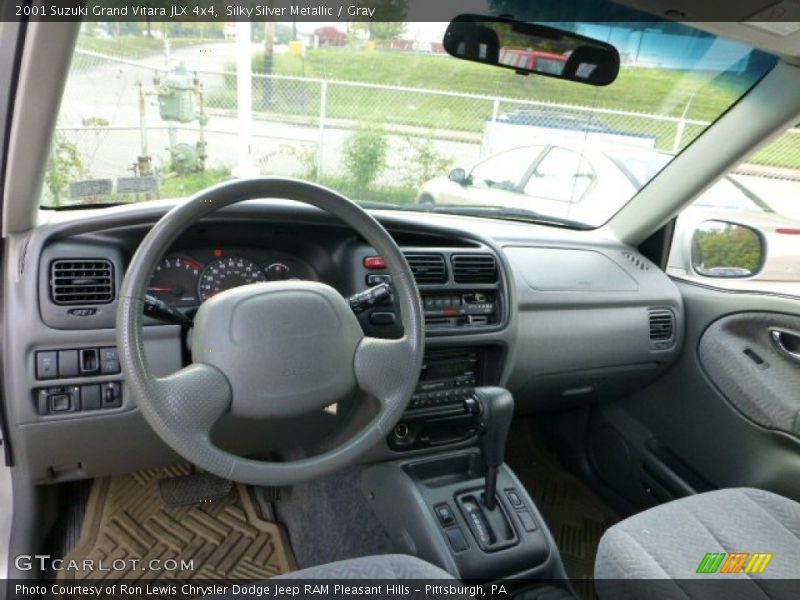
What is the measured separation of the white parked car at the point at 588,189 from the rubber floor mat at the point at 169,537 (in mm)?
1360

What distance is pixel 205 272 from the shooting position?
1693mm

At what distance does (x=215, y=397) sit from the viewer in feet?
3.94

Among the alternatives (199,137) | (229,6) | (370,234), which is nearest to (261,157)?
(199,137)

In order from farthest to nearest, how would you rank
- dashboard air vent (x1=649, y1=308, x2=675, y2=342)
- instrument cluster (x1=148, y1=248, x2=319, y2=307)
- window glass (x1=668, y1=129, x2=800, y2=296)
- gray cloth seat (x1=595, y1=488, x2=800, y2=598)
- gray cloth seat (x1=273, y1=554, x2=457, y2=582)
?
dashboard air vent (x1=649, y1=308, x2=675, y2=342) < window glass (x1=668, y1=129, x2=800, y2=296) < instrument cluster (x1=148, y1=248, x2=319, y2=307) < gray cloth seat (x1=595, y1=488, x2=800, y2=598) < gray cloth seat (x1=273, y1=554, x2=457, y2=582)

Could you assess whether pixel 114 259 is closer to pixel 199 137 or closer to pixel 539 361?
pixel 199 137

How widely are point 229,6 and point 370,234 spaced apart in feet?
2.36

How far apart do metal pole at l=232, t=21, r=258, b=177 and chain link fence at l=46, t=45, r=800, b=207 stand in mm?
20

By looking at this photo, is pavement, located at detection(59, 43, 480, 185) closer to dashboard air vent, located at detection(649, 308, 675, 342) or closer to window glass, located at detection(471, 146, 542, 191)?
window glass, located at detection(471, 146, 542, 191)

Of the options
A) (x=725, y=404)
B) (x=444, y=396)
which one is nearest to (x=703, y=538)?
(x=444, y=396)

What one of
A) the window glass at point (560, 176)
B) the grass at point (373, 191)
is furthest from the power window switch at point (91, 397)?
the window glass at point (560, 176)

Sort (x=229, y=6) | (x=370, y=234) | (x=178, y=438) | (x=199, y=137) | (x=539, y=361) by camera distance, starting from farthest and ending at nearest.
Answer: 1. (x=539, y=361)
2. (x=199, y=137)
3. (x=229, y=6)
4. (x=370, y=234)
5. (x=178, y=438)

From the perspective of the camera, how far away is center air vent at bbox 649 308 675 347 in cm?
244

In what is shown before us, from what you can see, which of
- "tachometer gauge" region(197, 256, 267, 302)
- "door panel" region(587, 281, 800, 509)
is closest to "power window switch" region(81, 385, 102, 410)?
"tachometer gauge" region(197, 256, 267, 302)

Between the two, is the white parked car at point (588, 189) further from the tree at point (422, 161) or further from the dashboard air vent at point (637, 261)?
the dashboard air vent at point (637, 261)
